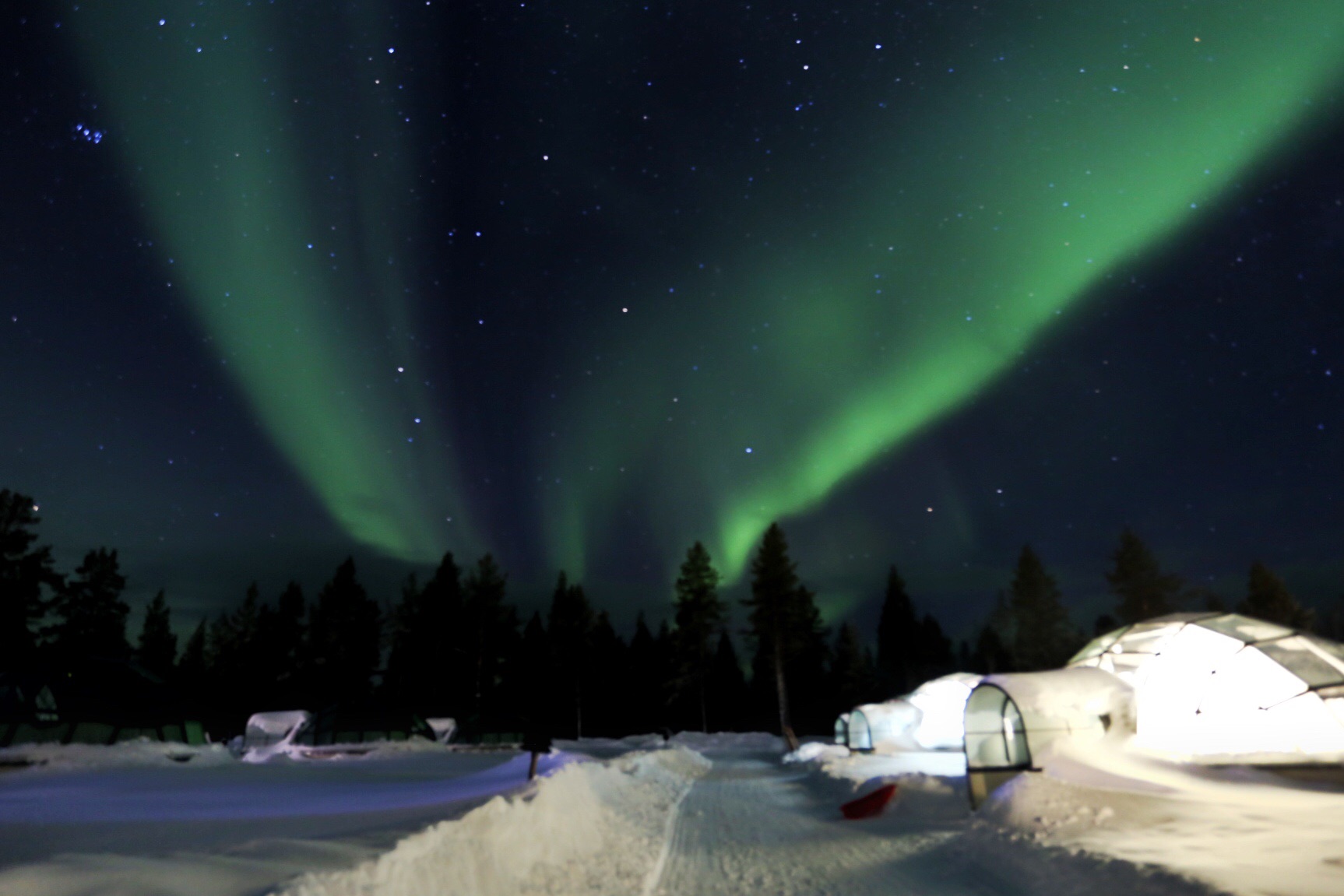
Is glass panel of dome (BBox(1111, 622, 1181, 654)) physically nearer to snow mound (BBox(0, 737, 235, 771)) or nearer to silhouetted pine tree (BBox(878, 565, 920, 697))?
snow mound (BBox(0, 737, 235, 771))

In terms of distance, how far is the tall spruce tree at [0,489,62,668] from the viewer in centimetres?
3641

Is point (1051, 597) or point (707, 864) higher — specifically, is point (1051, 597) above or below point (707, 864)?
above

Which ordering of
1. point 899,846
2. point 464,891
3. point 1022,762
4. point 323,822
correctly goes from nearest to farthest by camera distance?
1. point 464,891
2. point 323,822
3. point 899,846
4. point 1022,762

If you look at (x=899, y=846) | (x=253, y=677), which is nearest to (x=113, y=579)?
(x=253, y=677)

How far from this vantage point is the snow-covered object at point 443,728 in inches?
1630

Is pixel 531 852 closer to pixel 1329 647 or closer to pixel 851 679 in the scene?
pixel 1329 647

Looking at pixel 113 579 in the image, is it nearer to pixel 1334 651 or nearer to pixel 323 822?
pixel 323 822

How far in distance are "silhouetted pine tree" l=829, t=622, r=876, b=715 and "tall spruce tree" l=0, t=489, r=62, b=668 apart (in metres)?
56.4

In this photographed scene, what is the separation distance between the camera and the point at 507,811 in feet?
26.8

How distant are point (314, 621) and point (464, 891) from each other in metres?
55.4

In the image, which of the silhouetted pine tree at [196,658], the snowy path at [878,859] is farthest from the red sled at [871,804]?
the silhouetted pine tree at [196,658]

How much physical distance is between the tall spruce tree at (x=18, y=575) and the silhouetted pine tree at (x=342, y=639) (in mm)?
17581

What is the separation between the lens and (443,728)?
137ft

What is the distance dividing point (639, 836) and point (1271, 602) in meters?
64.0
